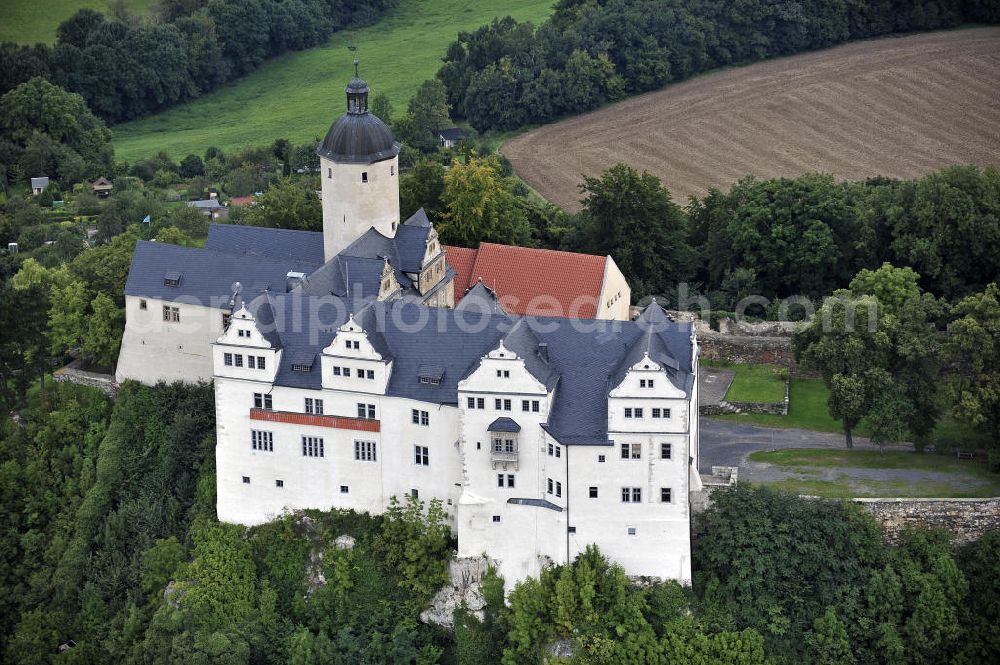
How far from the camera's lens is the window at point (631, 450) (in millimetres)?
73125

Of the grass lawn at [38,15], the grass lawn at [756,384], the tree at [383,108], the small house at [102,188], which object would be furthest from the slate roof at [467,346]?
the grass lawn at [38,15]

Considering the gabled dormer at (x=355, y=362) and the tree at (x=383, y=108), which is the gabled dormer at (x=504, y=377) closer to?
the gabled dormer at (x=355, y=362)

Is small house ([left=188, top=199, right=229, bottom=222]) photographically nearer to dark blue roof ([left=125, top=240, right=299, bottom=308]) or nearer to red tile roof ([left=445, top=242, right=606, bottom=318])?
red tile roof ([left=445, top=242, right=606, bottom=318])

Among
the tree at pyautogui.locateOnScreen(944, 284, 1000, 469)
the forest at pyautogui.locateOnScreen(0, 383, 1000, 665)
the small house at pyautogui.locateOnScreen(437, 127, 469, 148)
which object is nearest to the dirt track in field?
the small house at pyautogui.locateOnScreen(437, 127, 469, 148)

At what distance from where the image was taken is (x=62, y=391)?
9494cm

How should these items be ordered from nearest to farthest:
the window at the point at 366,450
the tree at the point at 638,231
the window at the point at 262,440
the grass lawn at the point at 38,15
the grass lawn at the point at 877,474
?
the window at the point at 366,450
the window at the point at 262,440
the grass lawn at the point at 877,474
the tree at the point at 638,231
the grass lawn at the point at 38,15

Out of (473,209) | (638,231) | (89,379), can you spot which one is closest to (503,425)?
(473,209)

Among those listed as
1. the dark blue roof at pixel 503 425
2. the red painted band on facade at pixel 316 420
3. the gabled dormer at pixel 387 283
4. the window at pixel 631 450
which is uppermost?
the gabled dormer at pixel 387 283

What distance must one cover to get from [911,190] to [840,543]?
33.2 meters

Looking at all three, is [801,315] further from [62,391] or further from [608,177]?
[62,391]

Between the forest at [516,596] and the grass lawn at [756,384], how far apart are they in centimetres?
1255

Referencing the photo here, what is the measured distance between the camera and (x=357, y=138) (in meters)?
87.6

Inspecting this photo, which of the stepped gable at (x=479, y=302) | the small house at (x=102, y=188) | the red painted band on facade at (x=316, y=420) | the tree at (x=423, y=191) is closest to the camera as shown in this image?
the red painted band on facade at (x=316, y=420)

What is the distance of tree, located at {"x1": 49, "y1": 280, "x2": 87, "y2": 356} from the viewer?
94.3m
